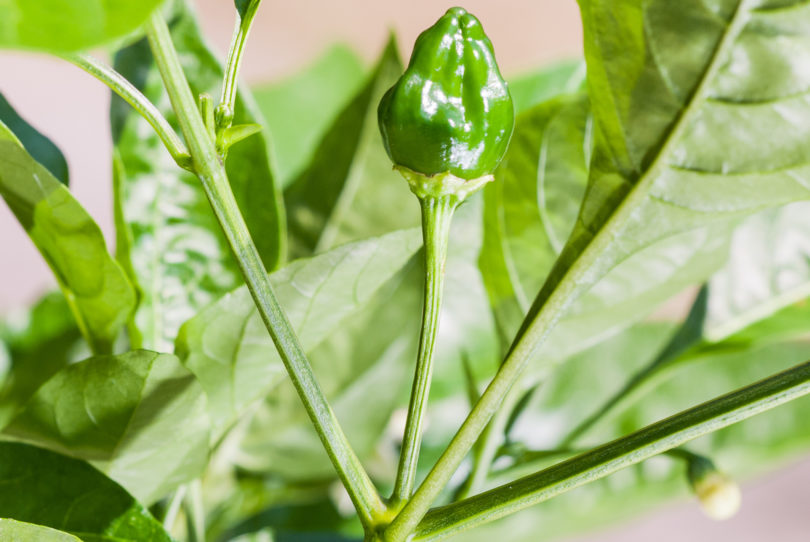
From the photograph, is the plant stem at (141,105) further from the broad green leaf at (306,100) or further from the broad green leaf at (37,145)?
the broad green leaf at (306,100)

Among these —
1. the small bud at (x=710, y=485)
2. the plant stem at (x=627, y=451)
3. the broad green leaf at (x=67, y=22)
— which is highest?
the broad green leaf at (x=67, y=22)

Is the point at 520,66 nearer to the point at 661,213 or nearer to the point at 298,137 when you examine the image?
the point at 298,137

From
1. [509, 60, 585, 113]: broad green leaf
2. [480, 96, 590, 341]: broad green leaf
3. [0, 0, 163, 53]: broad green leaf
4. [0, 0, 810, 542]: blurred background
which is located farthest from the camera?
[0, 0, 810, 542]: blurred background

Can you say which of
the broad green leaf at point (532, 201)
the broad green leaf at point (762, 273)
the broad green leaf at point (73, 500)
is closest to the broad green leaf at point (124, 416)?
the broad green leaf at point (73, 500)

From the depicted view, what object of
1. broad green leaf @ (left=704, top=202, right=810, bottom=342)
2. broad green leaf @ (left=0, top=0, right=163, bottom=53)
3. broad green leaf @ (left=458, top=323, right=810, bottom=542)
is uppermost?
broad green leaf @ (left=0, top=0, right=163, bottom=53)

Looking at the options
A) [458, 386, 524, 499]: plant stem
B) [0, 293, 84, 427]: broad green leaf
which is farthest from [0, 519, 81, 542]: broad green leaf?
[0, 293, 84, 427]: broad green leaf

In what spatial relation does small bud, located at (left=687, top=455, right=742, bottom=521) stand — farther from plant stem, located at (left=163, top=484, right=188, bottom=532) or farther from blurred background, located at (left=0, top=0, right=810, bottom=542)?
blurred background, located at (left=0, top=0, right=810, bottom=542)

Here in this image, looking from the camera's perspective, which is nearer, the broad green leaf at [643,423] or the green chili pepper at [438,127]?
the green chili pepper at [438,127]
